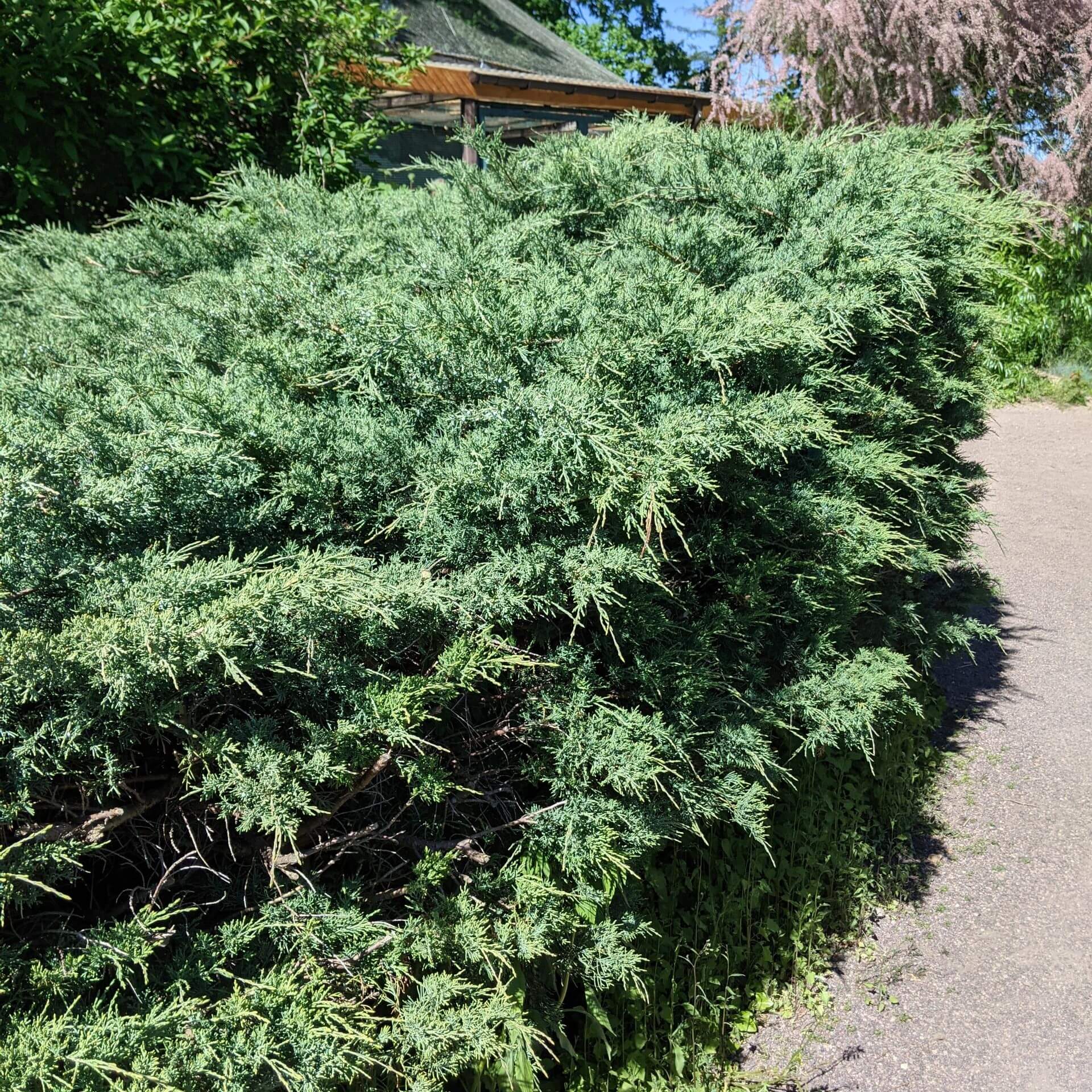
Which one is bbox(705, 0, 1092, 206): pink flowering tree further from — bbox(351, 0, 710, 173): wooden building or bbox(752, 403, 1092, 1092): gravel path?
bbox(752, 403, 1092, 1092): gravel path

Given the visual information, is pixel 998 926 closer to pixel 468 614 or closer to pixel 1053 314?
pixel 468 614

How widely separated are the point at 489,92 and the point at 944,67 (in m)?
4.52

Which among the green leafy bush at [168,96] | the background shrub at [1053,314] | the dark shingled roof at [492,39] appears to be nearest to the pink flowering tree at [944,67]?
the background shrub at [1053,314]

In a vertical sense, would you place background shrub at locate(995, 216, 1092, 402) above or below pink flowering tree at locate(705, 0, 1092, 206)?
below

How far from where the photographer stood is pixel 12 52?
14.7ft

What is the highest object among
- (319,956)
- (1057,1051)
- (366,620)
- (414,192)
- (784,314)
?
(414,192)

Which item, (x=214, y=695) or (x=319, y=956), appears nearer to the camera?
(x=319, y=956)

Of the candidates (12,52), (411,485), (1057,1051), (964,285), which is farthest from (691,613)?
(12,52)

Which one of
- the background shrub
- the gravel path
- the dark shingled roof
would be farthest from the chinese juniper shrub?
the dark shingled roof

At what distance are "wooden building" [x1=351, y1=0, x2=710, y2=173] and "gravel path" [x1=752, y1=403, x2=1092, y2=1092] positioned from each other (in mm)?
6251

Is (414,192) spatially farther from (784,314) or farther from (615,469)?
(615,469)

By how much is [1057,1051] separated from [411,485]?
244 cm

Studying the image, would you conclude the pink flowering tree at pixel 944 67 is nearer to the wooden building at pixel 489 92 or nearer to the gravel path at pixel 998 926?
the wooden building at pixel 489 92

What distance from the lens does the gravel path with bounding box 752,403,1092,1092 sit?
2779 mm
